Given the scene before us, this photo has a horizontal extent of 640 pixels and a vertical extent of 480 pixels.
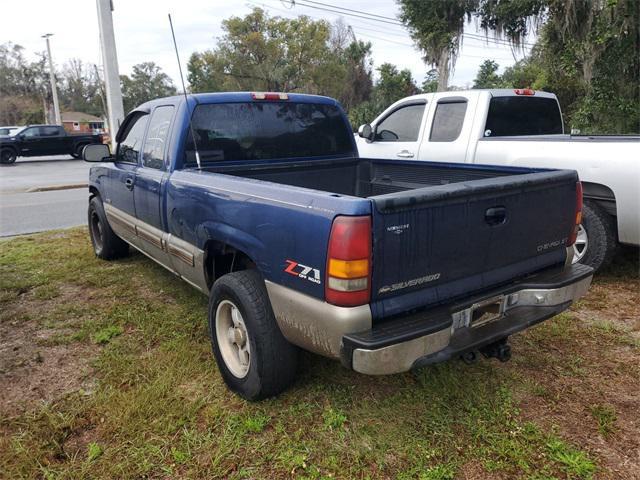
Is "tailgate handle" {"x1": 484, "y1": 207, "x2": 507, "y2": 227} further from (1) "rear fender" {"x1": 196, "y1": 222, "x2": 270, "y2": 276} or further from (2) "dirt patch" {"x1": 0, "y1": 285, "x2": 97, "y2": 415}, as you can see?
(2) "dirt patch" {"x1": 0, "y1": 285, "x2": 97, "y2": 415}

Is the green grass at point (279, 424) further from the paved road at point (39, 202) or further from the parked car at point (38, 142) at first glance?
the parked car at point (38, 142)

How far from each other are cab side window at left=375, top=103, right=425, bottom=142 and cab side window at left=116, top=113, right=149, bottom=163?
3164 mm

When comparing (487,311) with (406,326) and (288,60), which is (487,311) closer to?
(406,326)

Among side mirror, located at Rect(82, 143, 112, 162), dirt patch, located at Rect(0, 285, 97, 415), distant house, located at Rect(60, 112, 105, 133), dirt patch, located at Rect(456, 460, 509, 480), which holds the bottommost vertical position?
dirt patch, located at Rect(456, 460, 509, 480)

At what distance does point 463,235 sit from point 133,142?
3.31 m

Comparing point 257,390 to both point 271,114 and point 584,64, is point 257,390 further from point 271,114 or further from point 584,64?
point 584,64

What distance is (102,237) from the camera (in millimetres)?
5680

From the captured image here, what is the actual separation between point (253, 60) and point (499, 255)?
47.2 meters

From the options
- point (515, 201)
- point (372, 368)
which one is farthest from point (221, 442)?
point (515, 201)

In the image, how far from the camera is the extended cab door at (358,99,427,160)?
6.32 meters

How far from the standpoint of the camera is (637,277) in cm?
496

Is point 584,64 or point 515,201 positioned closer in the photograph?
point 515,201

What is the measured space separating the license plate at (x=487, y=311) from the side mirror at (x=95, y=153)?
3.76 meters

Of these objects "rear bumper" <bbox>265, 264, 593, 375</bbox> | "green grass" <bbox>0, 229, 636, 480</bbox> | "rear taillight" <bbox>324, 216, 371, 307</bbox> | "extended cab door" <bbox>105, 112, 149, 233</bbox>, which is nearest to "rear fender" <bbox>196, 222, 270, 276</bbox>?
"rear bumper" <bbox>265, 264, 593, 375</bbox>
